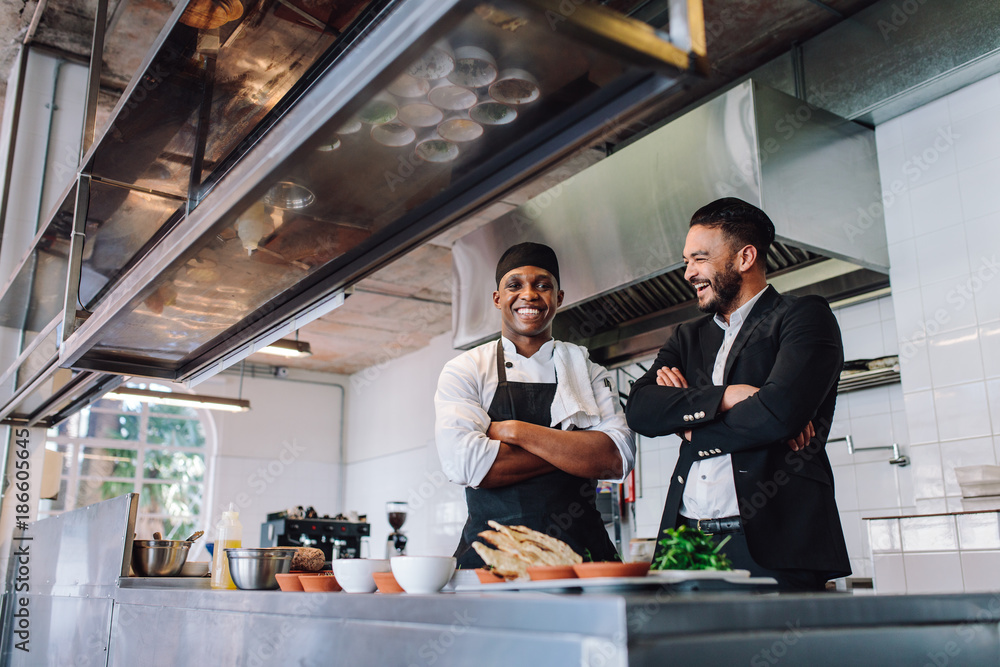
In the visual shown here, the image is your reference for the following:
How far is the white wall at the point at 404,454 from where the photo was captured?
328 inches

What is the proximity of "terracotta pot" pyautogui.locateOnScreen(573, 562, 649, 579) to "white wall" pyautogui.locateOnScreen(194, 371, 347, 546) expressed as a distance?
8.93m

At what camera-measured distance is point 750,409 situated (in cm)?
160

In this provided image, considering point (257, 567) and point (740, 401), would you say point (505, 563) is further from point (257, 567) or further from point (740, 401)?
point (740, 401)

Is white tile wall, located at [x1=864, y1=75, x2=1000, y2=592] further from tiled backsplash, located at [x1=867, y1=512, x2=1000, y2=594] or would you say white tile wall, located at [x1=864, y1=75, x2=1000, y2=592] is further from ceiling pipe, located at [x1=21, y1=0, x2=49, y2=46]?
ceiling pipe, located at [x1=21, y1=0, x2=49, y2=46]

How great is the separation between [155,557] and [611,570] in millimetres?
1825

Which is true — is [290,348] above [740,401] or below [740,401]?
above

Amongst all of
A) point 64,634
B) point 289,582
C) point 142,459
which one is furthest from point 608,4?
point 142,459

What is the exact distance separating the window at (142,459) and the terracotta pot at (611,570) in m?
8.95

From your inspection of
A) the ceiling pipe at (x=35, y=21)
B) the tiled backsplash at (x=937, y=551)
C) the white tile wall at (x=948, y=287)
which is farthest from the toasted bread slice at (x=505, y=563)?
the ceiling pipe at (x=35, y=21)

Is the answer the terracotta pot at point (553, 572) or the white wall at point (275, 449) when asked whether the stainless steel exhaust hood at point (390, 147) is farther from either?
the white wall at point (275, 449)

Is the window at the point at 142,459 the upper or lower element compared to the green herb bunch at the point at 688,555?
upper

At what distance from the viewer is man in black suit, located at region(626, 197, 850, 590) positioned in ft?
4.97

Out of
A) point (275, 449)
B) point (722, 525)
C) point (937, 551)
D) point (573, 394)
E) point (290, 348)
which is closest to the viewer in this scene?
point (722, 525)

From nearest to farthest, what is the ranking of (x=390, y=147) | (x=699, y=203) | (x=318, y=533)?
(x=390, y=147), (x=699, y=203), (x=318, y=533)
